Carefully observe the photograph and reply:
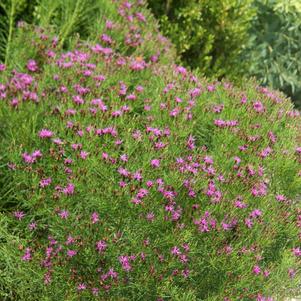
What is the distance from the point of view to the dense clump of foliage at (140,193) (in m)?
3.28

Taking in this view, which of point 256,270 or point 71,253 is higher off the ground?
point 256,270

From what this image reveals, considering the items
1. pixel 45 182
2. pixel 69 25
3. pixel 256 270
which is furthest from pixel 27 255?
pixel 69 25

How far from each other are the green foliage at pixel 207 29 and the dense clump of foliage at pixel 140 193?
229cm

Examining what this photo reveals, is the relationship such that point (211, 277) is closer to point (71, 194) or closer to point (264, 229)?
point (264, 229)

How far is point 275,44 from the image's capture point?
8047 millimetres

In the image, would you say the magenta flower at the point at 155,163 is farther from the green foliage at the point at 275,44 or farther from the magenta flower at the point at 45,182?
the green foliage at the point at 275,44

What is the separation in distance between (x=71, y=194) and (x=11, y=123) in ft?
2.40

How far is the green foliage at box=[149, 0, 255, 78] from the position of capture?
20.9 feet

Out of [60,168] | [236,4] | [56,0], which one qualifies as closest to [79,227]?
[60,168]

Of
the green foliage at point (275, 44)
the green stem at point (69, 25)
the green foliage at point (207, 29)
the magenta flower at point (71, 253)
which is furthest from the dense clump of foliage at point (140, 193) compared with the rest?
the green foliage at point (275, 44)

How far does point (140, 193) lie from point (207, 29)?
12.4 ft

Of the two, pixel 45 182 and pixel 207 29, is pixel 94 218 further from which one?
pixel 207 29

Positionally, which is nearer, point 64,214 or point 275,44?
point 64,214

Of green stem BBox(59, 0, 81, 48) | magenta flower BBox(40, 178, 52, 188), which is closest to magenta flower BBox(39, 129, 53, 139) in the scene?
magenta flower BBox(40, 178, 52, 188)
